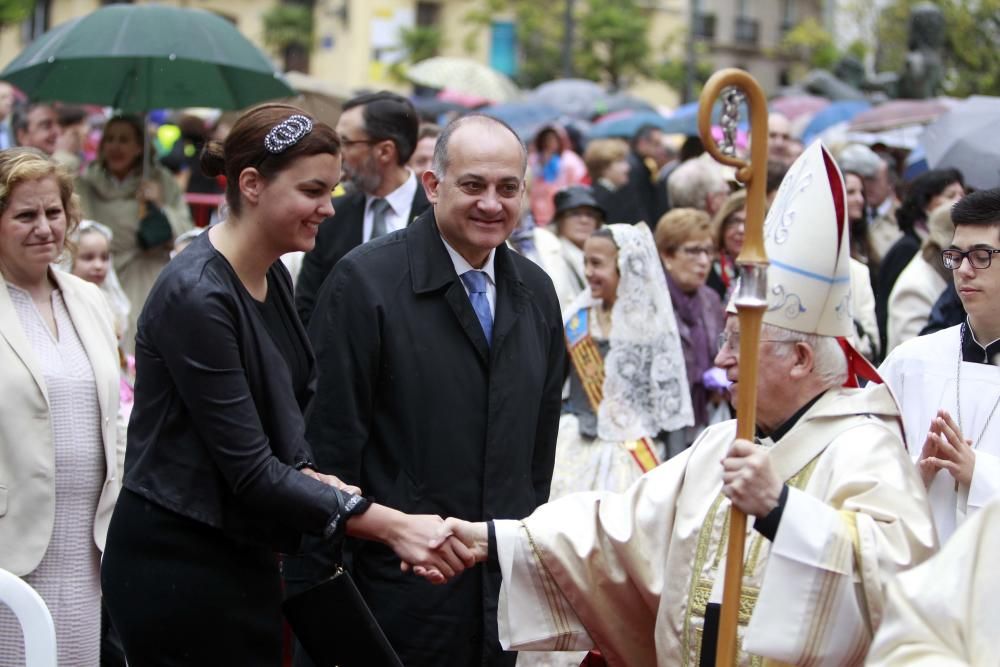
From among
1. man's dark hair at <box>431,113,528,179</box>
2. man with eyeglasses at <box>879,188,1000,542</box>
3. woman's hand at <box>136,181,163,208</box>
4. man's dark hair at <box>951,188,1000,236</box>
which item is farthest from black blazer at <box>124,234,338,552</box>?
woman's hand at <box>136,181,163,208</box>

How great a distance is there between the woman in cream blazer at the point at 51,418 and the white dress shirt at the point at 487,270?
1265mm

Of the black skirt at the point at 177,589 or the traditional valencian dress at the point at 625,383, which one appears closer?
the black skirt at the point at 177,589

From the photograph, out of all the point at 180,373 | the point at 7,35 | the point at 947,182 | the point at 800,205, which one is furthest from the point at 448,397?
the point at 7,35

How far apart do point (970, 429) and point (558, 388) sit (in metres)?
1.32

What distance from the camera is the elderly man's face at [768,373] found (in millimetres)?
3680

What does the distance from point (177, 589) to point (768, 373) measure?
1.60 metres

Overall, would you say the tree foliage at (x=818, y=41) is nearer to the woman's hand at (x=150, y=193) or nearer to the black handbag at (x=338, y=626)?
the woman's hand at (x=150, y=193)

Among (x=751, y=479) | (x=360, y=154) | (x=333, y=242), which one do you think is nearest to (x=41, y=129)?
(x=360, y=154)

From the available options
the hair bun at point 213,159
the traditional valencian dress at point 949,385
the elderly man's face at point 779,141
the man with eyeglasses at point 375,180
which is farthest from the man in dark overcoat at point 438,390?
the elderly man's face at point 779,141

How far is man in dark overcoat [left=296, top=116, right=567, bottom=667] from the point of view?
4.34 m

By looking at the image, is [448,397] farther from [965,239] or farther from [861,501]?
[965,239]

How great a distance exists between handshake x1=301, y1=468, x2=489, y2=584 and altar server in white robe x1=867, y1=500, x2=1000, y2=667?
1.23m

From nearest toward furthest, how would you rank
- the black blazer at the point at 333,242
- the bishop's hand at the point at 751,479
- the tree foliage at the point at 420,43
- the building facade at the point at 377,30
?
the bishop's hand at the point at 751,479, the black blazer at the point at 333,242, the tree foliage at the point at 420,43, the building facade at the point at 377,30

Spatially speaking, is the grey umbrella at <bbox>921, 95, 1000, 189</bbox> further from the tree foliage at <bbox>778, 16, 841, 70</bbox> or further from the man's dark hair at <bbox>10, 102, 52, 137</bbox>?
the tree foliage at <bbox>778, 16, 841, 70</bbox>
